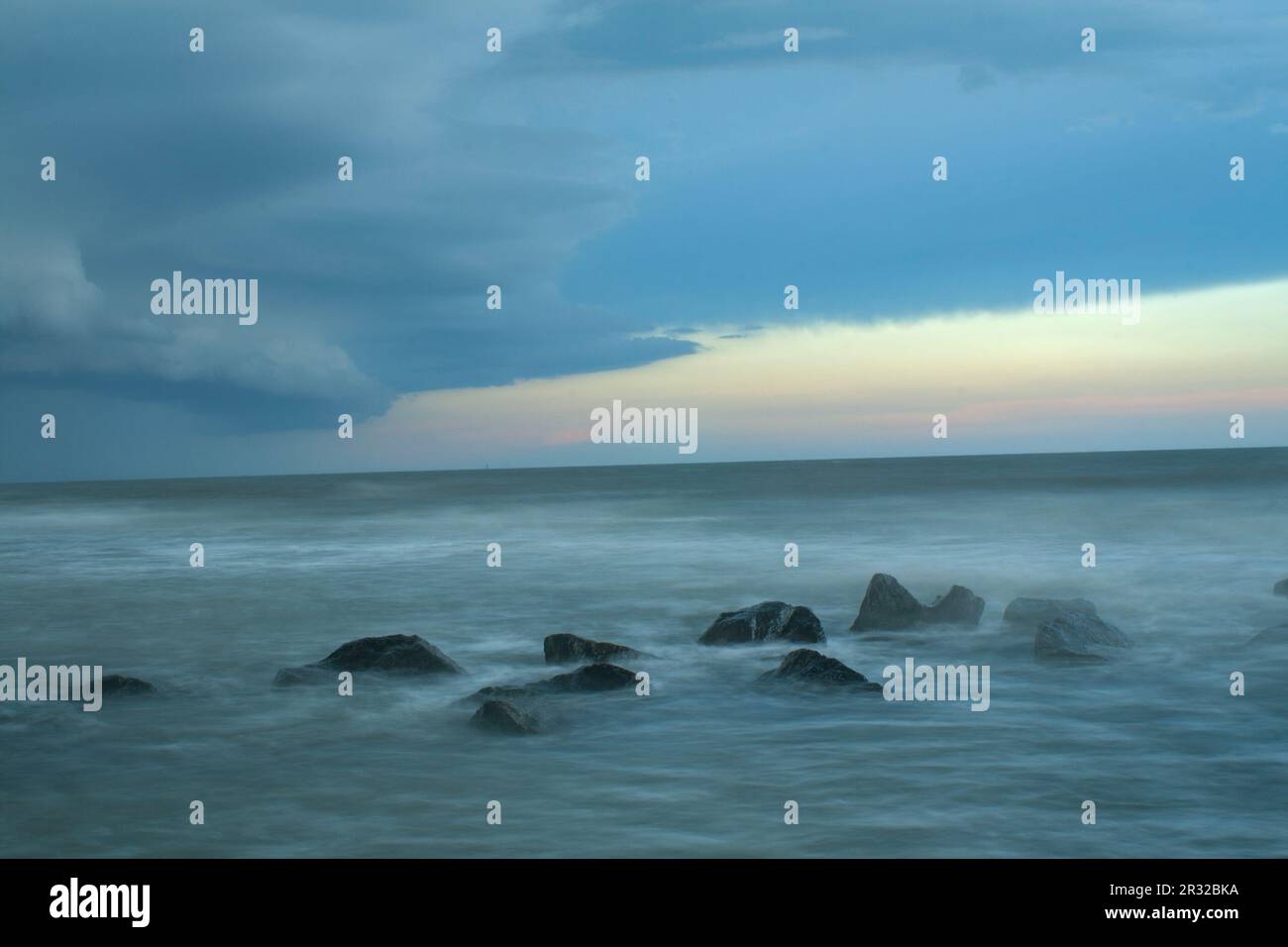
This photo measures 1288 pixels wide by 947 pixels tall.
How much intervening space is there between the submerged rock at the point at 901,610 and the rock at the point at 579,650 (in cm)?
441

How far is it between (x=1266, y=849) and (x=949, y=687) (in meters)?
5.40

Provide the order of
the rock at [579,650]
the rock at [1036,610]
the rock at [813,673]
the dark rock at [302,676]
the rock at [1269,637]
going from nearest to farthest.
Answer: the rock at [813,673]
the dark rock at [302,676]
the rock at [579,650]
the rock at [1269,637]
the rock at [1036,610]

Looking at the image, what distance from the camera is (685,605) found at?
2417cm

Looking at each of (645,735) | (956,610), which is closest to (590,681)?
(645,735)

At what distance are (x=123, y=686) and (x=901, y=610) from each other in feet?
37.0

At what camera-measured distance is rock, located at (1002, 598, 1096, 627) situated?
17953 mm

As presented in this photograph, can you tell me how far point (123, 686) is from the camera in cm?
1414

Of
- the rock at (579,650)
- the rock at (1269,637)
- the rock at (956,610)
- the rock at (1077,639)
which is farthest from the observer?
the rock at (956,610)

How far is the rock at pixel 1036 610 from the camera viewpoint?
18.0 metres

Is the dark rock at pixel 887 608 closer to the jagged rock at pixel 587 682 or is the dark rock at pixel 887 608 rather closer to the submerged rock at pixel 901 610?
the submerged rock at pixel 901 610

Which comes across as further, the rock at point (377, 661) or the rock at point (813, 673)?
the rock at point (377, 661)

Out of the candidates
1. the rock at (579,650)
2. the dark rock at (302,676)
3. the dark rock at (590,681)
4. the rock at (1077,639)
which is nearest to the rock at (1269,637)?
the rock at (1077,639)
